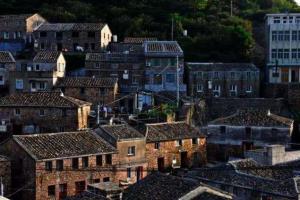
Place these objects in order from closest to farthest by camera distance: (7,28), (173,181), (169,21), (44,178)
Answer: (173,181)
(44,178)
(7,28)
(169,21)

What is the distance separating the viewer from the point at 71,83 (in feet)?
151

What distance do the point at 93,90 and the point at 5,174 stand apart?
15.1m

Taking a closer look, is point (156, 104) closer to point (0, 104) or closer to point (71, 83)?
point (71, 83)

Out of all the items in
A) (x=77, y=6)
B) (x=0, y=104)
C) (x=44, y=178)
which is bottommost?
(x=44, y=178)

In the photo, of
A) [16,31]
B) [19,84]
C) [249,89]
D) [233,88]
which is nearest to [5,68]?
[19,84]

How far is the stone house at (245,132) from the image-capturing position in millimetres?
40094

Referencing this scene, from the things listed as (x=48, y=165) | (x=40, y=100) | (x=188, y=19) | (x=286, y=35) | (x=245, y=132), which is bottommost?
(x=48, y=165)

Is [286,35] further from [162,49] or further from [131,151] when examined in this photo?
[131,151]

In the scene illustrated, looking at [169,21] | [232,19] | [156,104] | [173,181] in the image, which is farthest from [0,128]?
[232,19]

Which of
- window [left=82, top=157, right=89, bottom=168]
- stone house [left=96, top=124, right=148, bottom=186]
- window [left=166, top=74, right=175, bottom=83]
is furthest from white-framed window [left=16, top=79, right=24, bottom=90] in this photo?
window [left=82, top=157, right=89, bottom=168]

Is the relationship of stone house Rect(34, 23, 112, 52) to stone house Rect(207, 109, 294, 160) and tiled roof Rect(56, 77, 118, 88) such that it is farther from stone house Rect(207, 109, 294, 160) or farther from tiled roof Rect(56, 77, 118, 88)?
stone house Rect(207, 109, 294, 160)

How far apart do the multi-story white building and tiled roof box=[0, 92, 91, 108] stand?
16.0m

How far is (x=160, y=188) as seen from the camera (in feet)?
89.1

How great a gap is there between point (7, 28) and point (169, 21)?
48.3 ft
